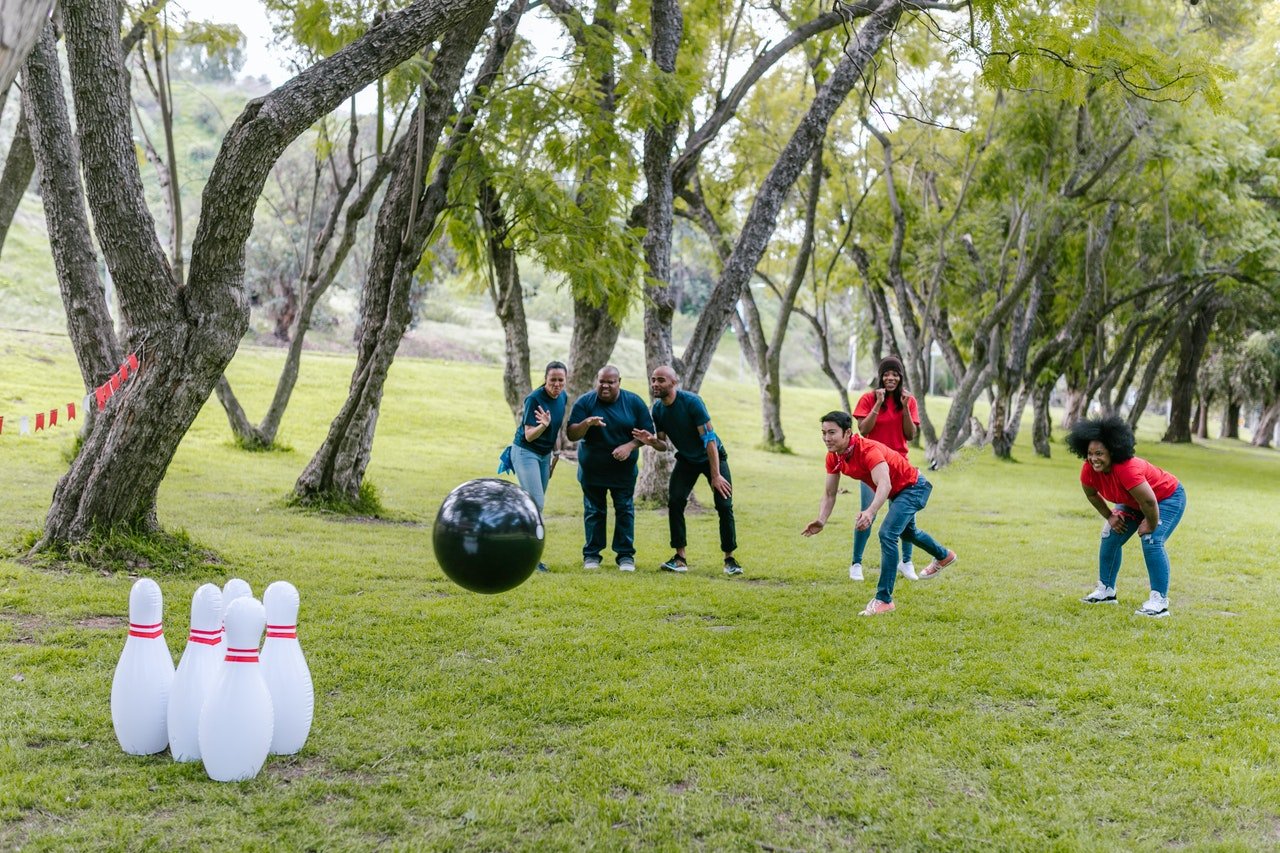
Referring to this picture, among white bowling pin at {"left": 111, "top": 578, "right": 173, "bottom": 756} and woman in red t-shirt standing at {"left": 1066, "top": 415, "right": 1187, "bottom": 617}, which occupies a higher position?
woman in red t-shirt standing at {"left": 1066, "top": 415, "right": 1187, "bottom": 617}

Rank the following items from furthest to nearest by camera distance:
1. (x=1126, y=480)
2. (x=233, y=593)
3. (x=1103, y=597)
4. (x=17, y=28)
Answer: (x=1103, y=597) → (x=1126, y=480) → (x=233, y=593) → (x=17, y=28)

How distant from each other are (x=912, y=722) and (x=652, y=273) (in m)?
8.50

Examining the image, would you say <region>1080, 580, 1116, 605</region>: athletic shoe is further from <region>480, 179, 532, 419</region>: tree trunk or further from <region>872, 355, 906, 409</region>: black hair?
<region>480, 179, 532, 419</region>: tree trunk

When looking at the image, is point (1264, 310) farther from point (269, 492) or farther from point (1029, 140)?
point (269, 492)

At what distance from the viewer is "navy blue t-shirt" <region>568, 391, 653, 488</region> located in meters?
8.90

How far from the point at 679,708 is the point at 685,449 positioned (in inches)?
160

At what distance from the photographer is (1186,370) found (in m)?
33.5

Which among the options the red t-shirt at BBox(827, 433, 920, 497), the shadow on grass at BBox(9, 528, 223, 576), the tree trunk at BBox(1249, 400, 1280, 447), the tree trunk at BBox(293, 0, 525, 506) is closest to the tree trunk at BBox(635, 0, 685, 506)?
the tree trunk at BBox(293, 0, 525, 506)

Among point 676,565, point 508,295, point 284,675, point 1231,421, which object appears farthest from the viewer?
point 1231,421

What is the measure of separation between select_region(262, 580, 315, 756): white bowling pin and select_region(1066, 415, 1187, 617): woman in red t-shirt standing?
5.37 m

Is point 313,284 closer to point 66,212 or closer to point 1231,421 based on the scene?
point 66,212

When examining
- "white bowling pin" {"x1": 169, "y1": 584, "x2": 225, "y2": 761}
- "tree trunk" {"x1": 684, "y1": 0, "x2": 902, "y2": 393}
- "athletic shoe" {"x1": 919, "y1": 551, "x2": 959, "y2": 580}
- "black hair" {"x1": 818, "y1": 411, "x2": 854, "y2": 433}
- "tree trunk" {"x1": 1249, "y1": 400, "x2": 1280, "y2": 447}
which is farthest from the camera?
"tree trunk" {"x1": 1249, "y1": 400, "x2": 1280, "y2": 447}

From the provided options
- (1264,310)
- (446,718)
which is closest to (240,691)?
(446,718)

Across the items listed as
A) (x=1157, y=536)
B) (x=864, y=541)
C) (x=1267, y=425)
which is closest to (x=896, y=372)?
(x=864, y=541)
